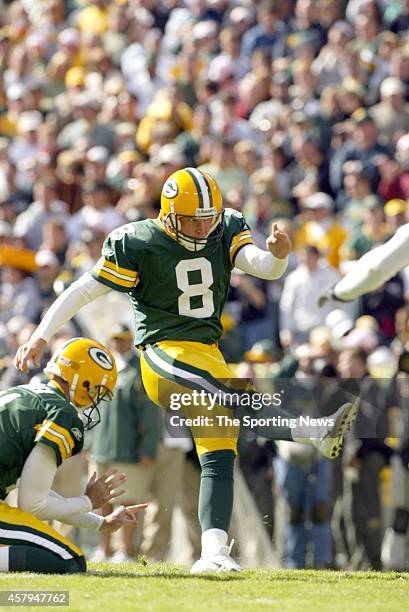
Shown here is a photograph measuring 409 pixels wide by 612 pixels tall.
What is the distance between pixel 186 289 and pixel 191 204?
0.49 meters

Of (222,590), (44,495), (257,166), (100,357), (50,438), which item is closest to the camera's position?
(222,590)

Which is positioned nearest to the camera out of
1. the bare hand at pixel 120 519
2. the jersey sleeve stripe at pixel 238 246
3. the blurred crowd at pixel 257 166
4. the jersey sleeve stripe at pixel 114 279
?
the bare hand at pixel 120 519

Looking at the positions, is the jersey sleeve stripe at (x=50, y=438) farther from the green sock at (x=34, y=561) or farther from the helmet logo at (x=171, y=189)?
the helmet logo at (x=171, y=189)

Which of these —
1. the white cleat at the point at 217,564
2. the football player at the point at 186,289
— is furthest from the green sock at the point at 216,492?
the white cleat at the point at 217,564

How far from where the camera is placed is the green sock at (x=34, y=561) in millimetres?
6836

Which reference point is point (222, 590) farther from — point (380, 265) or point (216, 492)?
point (380, 265)

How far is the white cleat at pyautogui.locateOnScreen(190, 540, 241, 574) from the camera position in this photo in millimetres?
7109

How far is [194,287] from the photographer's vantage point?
7.54m

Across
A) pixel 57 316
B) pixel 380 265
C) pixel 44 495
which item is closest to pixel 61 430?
pixel 44 495

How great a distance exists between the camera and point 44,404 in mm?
6926

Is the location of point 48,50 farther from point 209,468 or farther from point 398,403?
point 209,468

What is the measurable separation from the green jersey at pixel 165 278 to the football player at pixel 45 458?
528mm

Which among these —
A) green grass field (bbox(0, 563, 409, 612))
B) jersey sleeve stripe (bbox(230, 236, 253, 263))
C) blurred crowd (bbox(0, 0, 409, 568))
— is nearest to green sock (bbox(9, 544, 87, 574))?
green grass field (bbox(0, 563, 409, 612))

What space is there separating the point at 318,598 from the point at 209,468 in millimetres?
Answer: 1216
